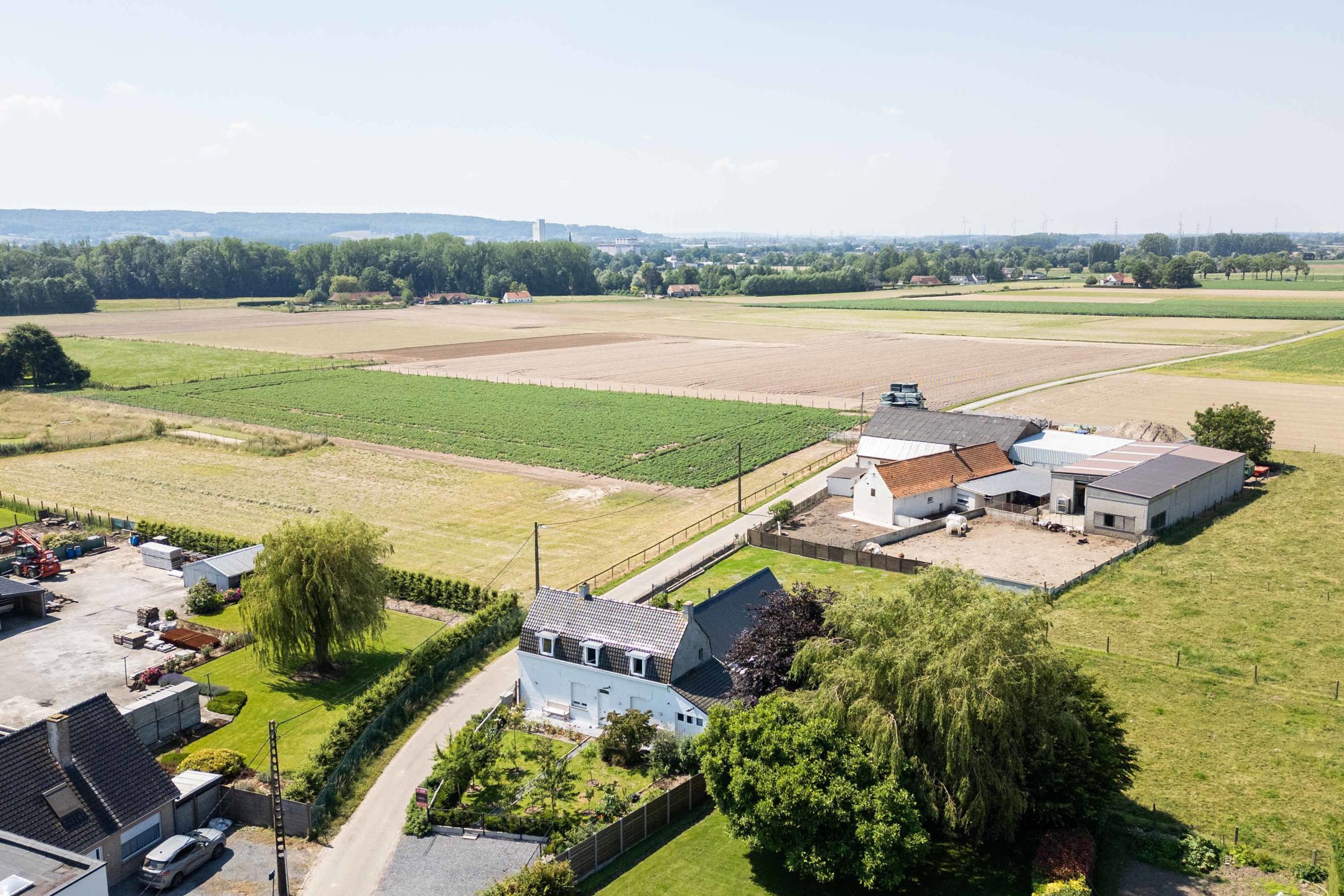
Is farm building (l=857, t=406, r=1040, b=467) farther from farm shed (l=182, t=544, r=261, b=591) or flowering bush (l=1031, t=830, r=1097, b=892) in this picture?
flowering bush (l=1031, t=830, r=1097, b=892)

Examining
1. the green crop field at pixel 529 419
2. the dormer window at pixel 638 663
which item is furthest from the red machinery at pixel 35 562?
the dormer window at pixel 638 663

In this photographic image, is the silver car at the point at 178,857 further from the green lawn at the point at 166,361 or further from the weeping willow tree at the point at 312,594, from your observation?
the green lawn at the point at 166,361

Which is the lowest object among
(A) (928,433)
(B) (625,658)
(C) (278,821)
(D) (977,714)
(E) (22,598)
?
(E) (22,598)

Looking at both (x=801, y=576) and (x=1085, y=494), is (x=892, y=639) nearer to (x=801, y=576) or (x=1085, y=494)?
(x=801, y=576)

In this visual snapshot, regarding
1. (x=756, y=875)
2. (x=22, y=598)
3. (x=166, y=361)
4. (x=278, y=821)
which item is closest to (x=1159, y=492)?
(x=756, y=875)

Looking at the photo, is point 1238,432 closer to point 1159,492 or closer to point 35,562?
point 1159,492

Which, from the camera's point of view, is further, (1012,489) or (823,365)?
(823,365)
